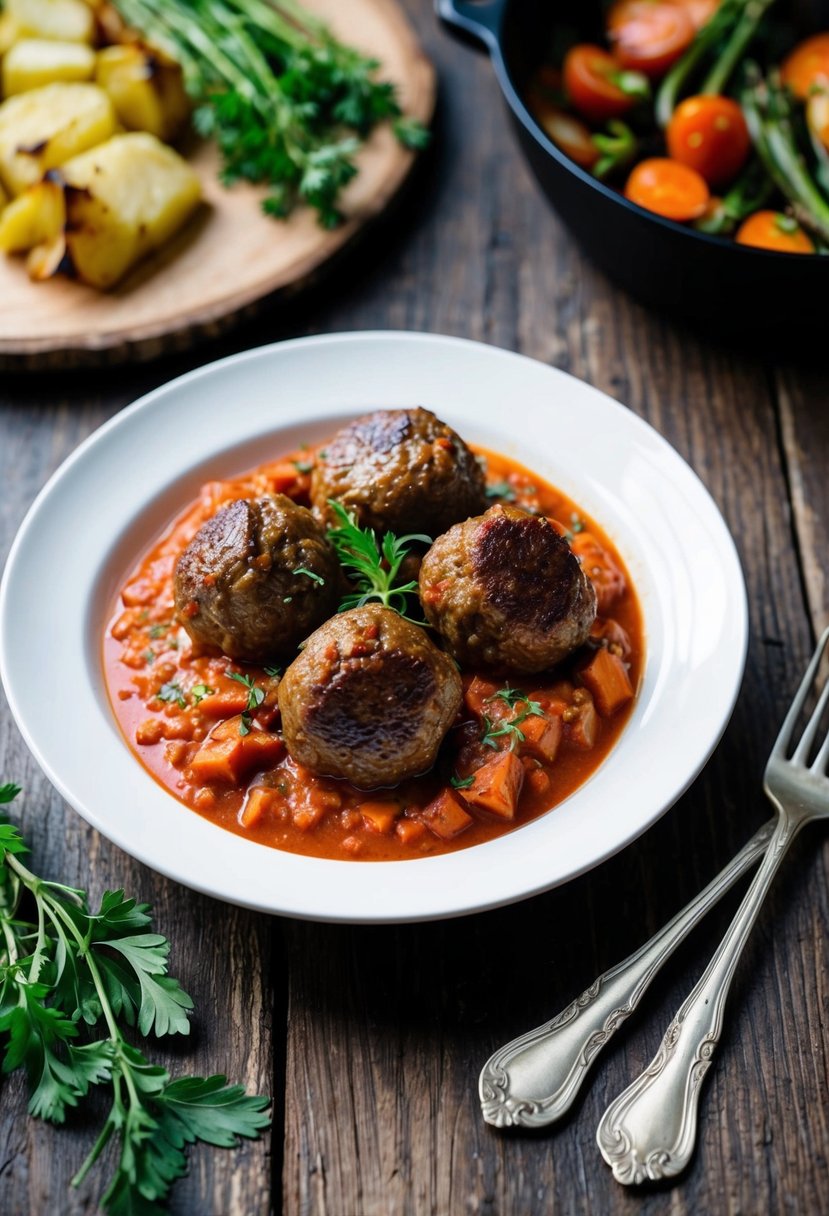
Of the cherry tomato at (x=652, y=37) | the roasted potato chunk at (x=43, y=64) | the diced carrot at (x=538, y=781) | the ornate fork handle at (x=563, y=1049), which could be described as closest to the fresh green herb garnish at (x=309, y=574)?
the diced carrot at (x=538, y=781)

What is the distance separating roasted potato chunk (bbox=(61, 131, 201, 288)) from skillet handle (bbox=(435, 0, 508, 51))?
4.80 ft

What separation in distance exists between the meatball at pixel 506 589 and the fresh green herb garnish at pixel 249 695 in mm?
646

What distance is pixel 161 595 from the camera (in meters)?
4.28

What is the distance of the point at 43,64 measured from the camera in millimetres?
5750

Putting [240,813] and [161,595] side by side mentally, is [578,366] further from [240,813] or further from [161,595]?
[240,813]

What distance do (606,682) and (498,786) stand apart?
0.57 metres

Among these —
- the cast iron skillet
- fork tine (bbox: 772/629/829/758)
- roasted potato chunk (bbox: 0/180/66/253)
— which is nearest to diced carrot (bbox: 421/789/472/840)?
fork tine (bbox: 772/629/829/758)

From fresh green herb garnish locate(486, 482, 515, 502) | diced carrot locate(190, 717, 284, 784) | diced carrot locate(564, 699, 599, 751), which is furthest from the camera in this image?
fresh green herb garnish locate(486, 482, 515, 502)

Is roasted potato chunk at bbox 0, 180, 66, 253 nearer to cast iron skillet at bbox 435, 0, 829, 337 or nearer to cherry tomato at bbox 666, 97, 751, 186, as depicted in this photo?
cast iron skillet at bbox 435, 0, 829, 337

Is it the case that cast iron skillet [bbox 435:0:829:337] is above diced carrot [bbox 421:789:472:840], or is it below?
above

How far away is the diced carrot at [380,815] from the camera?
3656mm

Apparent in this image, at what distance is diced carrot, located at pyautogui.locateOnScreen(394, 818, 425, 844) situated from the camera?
11.9 feet

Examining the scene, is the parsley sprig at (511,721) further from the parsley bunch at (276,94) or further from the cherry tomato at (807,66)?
the cherry tomato at (807,66)

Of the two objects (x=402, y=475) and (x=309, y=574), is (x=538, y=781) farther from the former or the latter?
(x=402, y=475)
